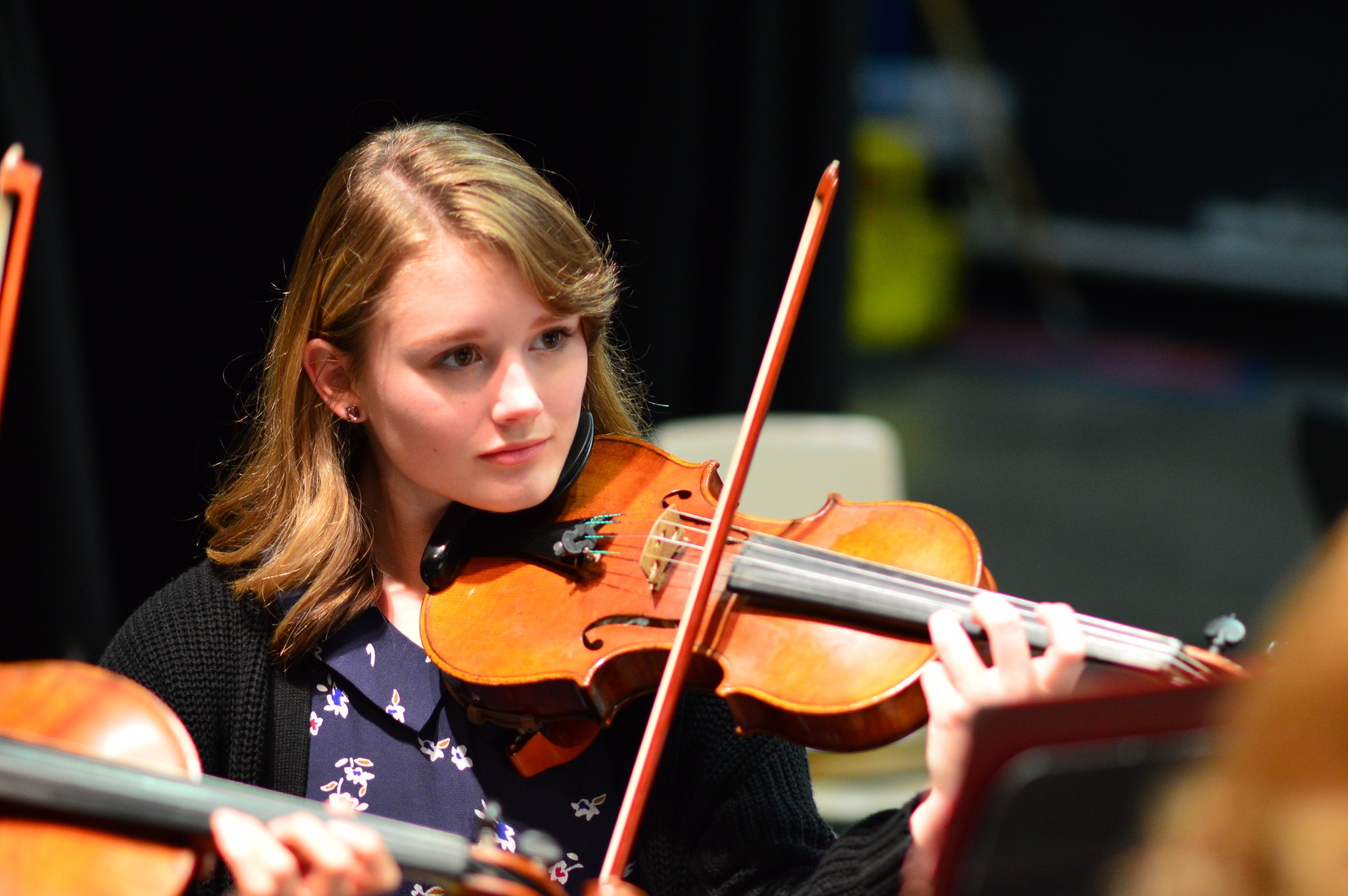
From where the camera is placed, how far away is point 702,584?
88 cm

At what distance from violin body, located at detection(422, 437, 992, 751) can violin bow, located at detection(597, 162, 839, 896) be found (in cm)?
3

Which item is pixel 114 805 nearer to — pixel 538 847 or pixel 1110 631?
pixel 538 847

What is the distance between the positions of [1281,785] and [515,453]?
60 cm

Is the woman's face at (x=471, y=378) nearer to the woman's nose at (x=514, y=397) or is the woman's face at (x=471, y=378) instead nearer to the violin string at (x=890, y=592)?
the woman's nose at (x=514, y=397)

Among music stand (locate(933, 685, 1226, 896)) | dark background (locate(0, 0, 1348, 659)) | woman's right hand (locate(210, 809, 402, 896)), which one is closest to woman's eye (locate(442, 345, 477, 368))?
woman's right hand (locate(210, 809, 402, 896))

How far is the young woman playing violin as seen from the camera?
930 millimetres

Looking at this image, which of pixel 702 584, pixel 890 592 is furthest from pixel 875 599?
pixel 702 584

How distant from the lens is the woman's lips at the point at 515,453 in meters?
0.95

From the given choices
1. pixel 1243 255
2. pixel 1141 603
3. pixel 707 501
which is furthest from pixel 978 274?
pixel 707 501

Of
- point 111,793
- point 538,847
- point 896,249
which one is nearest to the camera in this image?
point 111,793

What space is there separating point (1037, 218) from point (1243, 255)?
2.76ft

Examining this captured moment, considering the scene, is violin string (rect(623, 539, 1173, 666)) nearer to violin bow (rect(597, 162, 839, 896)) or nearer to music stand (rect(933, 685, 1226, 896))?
violin bow (rect(597, 162, 839, 896))

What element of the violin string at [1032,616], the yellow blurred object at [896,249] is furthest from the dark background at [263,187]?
the yellow blurred object at [896,249]

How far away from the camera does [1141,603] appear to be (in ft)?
10.3
